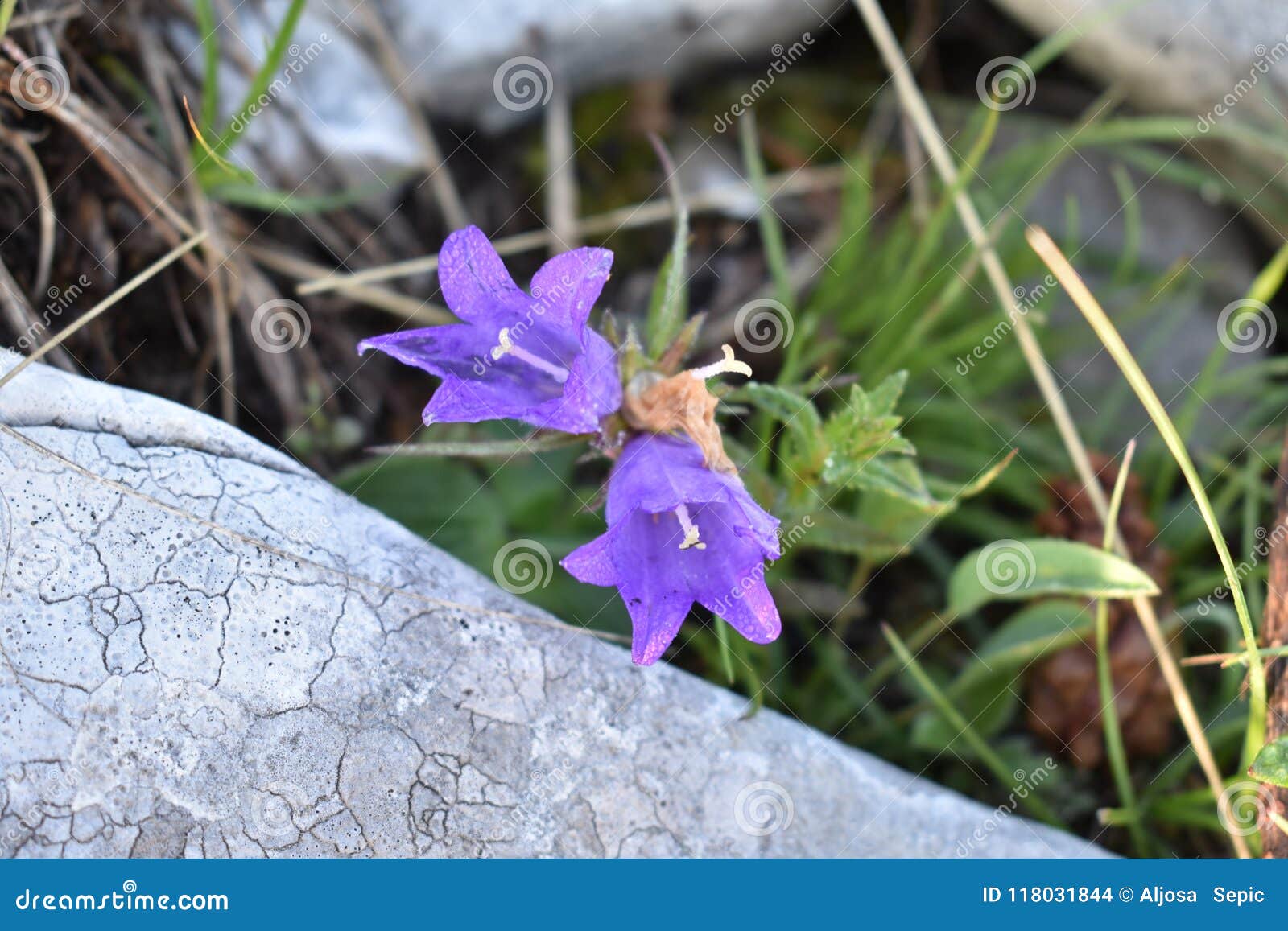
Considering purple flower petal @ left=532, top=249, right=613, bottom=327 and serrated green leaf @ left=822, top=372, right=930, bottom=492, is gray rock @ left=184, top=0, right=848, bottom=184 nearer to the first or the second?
purple flower petal @ left=532, top=249, right=613, bottom=327

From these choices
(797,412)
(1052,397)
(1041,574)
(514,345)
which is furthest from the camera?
(1052,397)

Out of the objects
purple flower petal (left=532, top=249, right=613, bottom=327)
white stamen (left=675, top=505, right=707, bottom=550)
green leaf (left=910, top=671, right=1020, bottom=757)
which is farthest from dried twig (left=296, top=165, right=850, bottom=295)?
green leaf (left=910, top=671, right=1020, bottom=757)

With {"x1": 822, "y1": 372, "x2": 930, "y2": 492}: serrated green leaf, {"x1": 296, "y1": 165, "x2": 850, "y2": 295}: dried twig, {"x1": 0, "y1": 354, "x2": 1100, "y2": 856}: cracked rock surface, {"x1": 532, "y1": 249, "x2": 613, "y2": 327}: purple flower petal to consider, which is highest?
{"x1": 296, "y1": 165, "x2": 850, "y2": 295}: dried twig

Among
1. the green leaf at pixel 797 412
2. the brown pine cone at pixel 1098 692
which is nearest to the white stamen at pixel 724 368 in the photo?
the green leaf at pixel 797 412

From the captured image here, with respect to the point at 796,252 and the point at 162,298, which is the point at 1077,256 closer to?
→ the point at 796,252

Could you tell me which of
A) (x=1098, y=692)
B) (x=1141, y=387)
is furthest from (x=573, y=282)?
(x=1098, y=692)

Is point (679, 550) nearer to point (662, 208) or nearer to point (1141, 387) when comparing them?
point (1141, 387)
